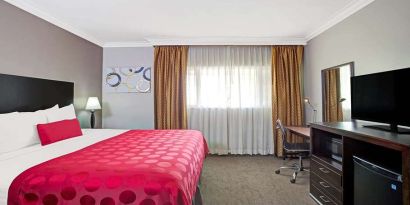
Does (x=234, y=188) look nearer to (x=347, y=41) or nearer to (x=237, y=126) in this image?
(x=237, y=126)

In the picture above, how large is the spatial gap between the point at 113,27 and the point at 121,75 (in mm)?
1125

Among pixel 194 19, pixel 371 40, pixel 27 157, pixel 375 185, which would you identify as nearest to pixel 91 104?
pixel 27 157

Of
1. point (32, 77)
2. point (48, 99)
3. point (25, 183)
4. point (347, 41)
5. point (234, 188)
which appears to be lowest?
point (234, 188)

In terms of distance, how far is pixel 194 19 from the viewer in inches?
126

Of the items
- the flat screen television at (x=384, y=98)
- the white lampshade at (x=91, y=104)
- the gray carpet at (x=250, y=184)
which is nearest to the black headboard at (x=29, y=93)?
the white lampshade at (x=91, y=104)

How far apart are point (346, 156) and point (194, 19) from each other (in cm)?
265

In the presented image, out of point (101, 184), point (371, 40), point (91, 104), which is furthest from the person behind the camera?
point (91, 104)

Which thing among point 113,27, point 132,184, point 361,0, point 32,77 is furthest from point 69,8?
point 361,0

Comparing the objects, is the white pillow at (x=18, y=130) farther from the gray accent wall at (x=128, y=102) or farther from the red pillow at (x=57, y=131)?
the gray accent wall at (x=128, y=102)

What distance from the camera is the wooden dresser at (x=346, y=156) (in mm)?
1427

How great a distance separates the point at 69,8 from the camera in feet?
9.26

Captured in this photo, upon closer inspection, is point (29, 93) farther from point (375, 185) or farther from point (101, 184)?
point (375, 185)

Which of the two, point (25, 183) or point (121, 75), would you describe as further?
point (121, 75)

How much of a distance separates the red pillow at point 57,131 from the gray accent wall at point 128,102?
5.12ft
